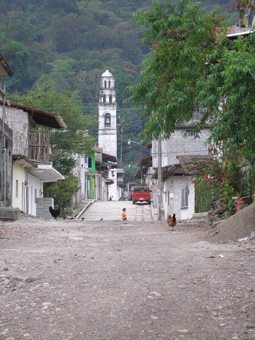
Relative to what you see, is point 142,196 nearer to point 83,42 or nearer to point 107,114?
point 107,114

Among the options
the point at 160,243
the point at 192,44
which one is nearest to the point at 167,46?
the point at 192,44

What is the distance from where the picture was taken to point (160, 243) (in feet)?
56.7

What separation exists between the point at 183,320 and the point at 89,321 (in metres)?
1.05

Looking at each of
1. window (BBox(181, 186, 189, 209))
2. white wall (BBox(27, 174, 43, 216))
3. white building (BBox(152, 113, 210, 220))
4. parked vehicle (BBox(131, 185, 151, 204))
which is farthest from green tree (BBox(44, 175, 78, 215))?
parked vehicle (BBox(131, 185, 151, 204))

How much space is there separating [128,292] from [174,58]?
10440 millimetres

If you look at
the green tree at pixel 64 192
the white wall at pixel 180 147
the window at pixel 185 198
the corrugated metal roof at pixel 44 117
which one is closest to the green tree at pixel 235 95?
the window at pixel 185 198

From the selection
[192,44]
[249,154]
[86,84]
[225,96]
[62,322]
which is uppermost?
[86,84]

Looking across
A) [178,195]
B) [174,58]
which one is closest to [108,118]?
[178,195]

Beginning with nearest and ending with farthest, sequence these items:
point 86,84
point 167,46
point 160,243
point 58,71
→ point 160,243
point 167,46
point 58,71
point 86,84

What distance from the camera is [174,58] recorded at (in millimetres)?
18641

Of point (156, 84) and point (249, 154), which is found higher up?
point (156, 84)

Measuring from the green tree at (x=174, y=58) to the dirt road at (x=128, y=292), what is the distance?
456 cm

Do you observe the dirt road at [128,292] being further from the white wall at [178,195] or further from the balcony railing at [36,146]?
the balcony railing at [36,146]

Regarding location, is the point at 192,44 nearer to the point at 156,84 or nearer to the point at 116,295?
the point at 156,84
